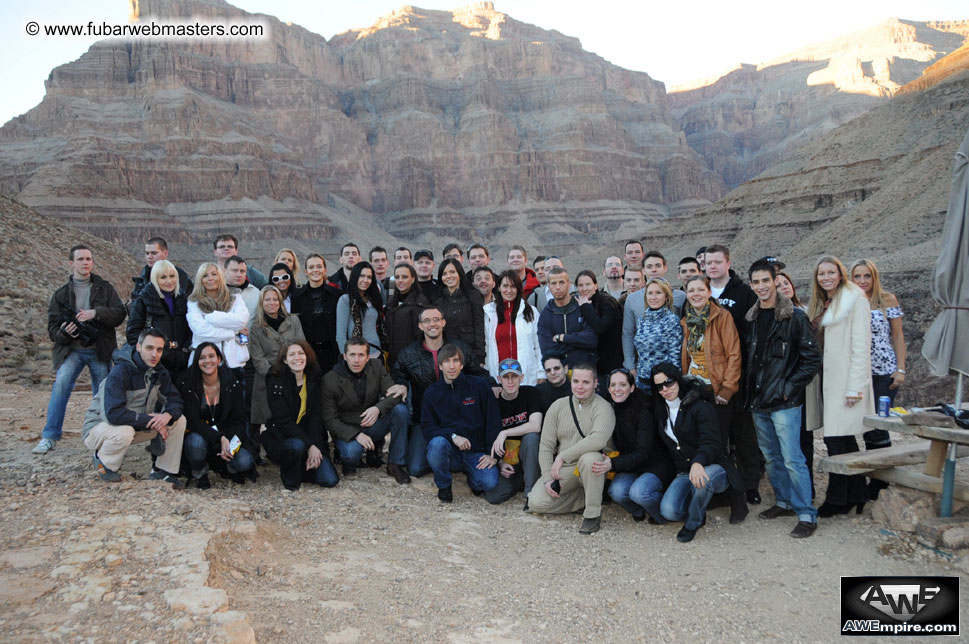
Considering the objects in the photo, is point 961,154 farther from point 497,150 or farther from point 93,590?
point 497,150

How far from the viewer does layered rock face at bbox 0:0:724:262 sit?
103m

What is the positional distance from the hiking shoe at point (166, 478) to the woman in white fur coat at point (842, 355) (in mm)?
6242

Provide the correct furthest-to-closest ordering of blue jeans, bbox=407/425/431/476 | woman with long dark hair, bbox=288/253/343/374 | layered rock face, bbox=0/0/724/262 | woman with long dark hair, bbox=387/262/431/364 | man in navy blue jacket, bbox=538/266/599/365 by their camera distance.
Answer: layered rock face, bbox=0/0/724/262 < woman with long dark hair, bbox=288/253/343/374 < woman with long dark hair, bbox=387/262/431/364 < blue jeans, bbox=407/425/431/476 < man in navy blue jacket, bbox=538/266/599/365

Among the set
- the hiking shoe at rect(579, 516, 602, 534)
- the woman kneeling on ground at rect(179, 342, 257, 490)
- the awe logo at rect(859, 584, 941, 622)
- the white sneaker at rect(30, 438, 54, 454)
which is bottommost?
the awe logo at rect(859, 584, 941, 622)

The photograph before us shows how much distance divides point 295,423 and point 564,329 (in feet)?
10.2

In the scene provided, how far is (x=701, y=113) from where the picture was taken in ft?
563

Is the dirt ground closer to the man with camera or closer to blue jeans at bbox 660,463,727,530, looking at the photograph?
blue jeans at bbox 660,463,727,530

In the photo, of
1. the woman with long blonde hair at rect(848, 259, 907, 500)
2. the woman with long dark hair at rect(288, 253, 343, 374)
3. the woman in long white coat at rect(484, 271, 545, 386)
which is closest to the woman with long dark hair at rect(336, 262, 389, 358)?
the woman with long dark hair at rect(288, 253, 343, 374)

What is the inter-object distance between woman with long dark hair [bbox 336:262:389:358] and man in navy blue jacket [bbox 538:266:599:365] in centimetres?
209

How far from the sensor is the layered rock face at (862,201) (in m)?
36.2

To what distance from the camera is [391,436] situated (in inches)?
321

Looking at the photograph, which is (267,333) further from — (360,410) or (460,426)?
(460,426)

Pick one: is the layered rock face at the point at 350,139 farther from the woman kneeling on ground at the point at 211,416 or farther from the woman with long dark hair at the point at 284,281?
the woman kneeling on ground at the point at 211,416

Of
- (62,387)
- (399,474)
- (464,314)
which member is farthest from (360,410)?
(62,387)
